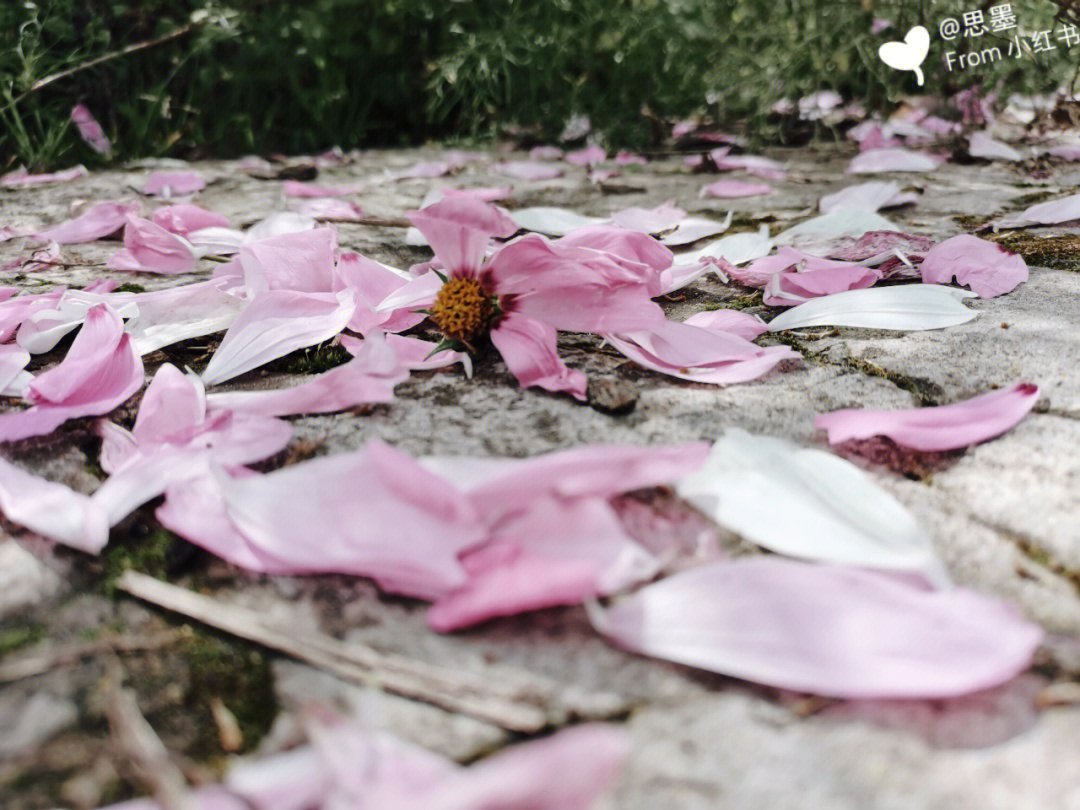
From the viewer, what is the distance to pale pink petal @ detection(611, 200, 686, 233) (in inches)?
58.7

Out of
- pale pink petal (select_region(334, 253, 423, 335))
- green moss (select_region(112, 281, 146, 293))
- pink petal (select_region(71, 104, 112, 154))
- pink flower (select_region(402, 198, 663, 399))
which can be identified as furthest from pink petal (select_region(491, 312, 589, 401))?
pink petal (select_region(71, 104, 112, 154))

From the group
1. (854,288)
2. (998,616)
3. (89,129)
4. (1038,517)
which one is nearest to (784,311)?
(854,288)

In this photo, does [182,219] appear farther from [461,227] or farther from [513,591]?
[513,591]

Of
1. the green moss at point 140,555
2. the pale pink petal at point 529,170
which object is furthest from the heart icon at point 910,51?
the green moss at point 140,555

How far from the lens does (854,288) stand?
1.11m

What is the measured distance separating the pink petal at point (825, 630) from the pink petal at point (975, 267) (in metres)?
0.74

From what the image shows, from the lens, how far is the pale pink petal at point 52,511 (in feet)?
1.90

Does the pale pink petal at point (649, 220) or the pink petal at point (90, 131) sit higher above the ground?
the pink petal at point (90, 131)

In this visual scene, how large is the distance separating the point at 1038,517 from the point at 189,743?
581mm

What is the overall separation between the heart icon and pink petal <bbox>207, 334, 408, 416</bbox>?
2.23 meters

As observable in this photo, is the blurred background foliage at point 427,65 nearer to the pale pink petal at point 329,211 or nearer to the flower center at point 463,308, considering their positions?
the pale pink petal at point 329,211

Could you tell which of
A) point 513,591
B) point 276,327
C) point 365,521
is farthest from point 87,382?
point 513,591

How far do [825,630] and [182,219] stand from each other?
1305 millimetres

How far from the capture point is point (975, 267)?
3.69ft
